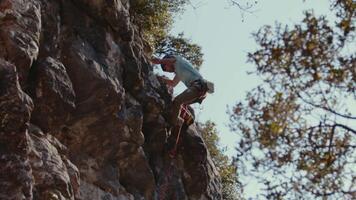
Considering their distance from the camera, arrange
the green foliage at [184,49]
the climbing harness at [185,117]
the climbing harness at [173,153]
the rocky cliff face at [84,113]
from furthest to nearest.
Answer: the green foliage at [184,49]
the climbing harness at [185,117]
the climbing harness at [173,153]
the rocky cliff face at [84,113]

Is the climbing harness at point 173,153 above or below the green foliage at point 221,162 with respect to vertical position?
below

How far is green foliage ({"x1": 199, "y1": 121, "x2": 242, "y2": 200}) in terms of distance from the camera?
24984 mm

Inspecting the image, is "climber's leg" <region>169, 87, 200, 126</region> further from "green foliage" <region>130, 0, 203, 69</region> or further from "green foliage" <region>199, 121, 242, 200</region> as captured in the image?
"green foliage" <region>199, 121, 242, 200</region>

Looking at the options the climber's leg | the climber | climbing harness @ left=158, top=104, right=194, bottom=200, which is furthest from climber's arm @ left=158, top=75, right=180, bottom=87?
the climber's leg

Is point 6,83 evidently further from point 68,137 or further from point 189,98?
point 189,98

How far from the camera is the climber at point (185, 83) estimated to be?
1488 cm

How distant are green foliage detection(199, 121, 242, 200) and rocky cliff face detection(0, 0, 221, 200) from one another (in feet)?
27.4

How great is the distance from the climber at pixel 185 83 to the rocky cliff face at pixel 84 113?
1.01 ft

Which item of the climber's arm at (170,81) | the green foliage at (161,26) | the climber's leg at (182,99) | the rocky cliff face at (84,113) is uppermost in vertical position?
the green foliage at (161,26)

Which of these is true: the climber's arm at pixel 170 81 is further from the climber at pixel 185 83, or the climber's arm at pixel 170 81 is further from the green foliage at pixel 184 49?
the green foliage at pixel 184 49

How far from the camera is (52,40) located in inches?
444

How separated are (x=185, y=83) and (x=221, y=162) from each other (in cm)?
1116

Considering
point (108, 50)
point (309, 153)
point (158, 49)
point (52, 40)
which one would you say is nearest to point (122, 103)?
point (108, 50)

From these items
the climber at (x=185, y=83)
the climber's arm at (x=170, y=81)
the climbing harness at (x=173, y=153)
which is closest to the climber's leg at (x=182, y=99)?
the climber at (x=185, y=83)
